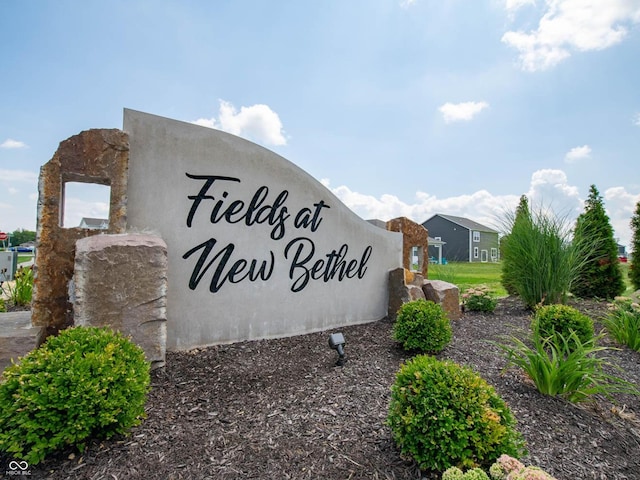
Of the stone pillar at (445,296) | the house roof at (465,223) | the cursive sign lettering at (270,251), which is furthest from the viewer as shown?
the house roof at (465,223)

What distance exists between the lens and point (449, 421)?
2018 millimetres

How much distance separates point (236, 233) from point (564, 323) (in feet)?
14.8

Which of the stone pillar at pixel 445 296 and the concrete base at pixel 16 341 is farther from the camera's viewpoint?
the stone pillar at pixel 445 296

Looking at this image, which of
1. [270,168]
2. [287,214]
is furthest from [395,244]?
[270,168]

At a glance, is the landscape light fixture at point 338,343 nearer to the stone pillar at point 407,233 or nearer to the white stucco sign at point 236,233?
the white stucco sign at point 236,233

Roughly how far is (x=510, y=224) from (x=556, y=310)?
3282 mm

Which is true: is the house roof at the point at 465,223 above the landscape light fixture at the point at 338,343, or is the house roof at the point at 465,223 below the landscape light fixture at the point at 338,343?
above

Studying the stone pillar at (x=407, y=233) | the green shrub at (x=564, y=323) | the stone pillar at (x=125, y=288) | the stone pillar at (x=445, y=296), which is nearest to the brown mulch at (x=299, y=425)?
the stone pillar at (x=125, y=288)

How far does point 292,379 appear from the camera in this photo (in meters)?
3.42

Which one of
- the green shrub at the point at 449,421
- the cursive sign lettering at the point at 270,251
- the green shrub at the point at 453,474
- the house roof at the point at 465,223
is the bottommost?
the green shrub at the point at 453,474

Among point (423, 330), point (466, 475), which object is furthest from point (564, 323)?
point (466, 475)

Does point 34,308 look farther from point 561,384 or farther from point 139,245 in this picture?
point 561,384

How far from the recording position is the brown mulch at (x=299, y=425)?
6.93ft

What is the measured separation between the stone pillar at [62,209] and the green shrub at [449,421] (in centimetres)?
319
